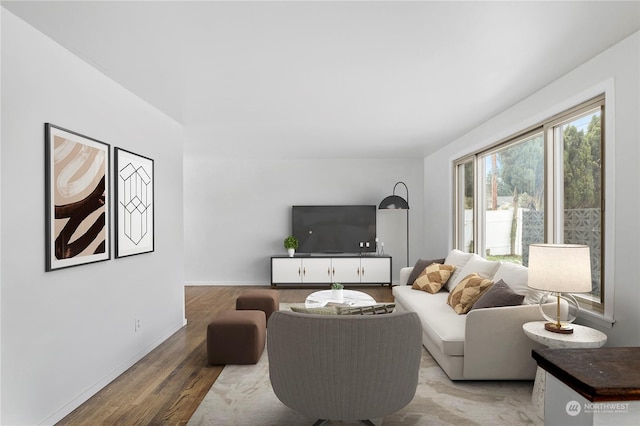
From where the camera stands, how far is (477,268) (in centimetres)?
419

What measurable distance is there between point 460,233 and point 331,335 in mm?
4400

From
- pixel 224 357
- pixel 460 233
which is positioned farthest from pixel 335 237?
pixel 224 357

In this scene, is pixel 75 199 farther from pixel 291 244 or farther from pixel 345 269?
pixel 345 269

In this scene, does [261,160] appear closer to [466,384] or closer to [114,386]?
[114,386]

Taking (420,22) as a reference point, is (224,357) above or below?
below

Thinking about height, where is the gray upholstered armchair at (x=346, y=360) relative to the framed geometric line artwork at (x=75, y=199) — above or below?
below

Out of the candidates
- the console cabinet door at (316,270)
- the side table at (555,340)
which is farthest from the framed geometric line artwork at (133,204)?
the console cabinet door at (316,270)

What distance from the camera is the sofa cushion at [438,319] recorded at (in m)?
2.97

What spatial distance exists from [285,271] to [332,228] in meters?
1.21

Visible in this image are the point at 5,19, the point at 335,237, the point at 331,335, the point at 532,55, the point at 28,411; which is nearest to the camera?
the point at 331,335

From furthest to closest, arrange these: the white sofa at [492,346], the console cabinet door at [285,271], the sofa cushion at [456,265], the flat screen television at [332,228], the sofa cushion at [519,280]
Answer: the flat screen television at [332,228] < the console cabinet door at [285,271] < the sofa cushion at [456,265] < the sofa cushion at [519,280] < the white sofa at [492,346]

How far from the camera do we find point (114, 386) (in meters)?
2.99

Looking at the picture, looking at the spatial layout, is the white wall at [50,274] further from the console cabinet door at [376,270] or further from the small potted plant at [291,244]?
the console cabinet door at [376,270]

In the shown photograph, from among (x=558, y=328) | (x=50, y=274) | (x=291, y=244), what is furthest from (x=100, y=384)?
(x=291, y=244)
